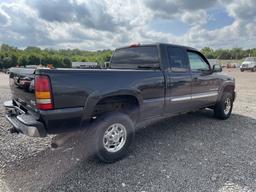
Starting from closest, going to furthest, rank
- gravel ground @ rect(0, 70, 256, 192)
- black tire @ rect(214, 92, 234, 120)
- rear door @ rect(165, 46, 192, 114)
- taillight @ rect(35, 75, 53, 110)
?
1. taillight @ rect(35, 75, 53, 110)
2. gravel ground @ rect(0, 70, 256, 192)
3. rear door @ rect(165, 46, 192, 114)
4. black tire @ rect(214, 92, 234, 120)

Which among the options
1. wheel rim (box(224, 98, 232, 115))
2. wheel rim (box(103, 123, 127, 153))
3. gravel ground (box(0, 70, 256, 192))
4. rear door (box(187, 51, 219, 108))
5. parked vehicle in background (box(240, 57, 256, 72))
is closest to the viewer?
gravel ground (box(0, 70, 256, 192))

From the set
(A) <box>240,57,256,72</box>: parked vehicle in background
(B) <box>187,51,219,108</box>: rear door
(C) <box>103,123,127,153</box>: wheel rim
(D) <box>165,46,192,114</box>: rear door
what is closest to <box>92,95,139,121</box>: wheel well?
(C) <box>103,123,127,153</box>: wheel rim

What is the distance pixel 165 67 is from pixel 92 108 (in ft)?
5.87

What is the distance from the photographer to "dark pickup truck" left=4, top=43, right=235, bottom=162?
122 inches

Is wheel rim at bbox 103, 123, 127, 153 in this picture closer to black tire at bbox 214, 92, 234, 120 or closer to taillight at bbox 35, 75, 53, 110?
taillight at bbox 35, 75, 53, 110

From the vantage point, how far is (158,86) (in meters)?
4.31

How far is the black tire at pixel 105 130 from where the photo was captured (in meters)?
3.53

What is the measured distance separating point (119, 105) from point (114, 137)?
1.90ft

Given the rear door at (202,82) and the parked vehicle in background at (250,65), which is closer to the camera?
the rear door at (202,82)

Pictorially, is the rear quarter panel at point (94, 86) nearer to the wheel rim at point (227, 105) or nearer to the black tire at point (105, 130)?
the black tire at point (105, 130)

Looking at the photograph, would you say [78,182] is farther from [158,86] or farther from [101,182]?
[158,86]

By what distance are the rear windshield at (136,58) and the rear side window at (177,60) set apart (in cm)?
32

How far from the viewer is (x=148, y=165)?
3.65 meters

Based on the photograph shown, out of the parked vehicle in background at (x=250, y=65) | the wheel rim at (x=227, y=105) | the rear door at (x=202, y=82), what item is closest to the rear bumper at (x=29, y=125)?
the rear door at (x=202, y=82)
